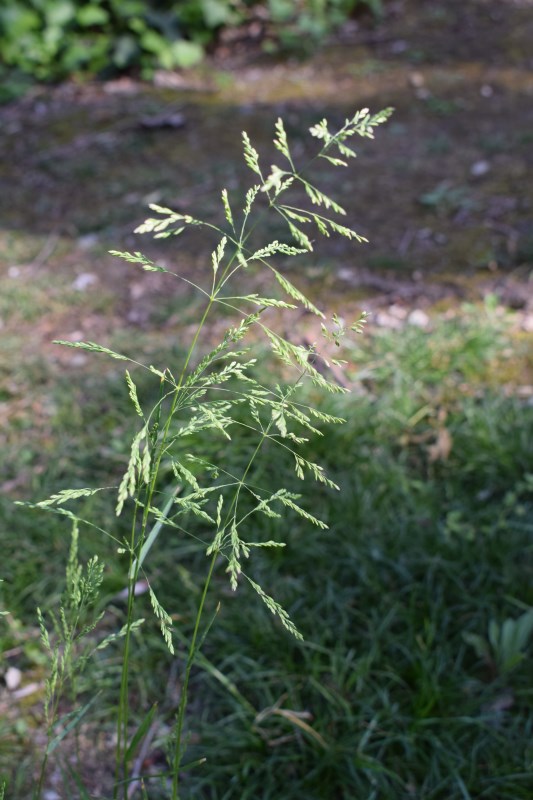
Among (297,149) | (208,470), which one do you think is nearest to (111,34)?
(297,149)

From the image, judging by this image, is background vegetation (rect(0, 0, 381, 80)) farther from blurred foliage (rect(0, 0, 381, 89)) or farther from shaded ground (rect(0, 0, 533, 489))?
shaded ground (rect(0, 0, 533, 489))

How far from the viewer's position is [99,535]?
2.48 meters

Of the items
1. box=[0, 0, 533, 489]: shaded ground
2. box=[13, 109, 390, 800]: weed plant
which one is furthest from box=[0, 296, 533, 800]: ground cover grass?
box=[0, 0, 533, 489]: shaded ground

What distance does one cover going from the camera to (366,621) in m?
2.15

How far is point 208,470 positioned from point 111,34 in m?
6.03

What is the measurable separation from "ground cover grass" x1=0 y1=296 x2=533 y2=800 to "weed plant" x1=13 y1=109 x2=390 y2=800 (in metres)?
0.07

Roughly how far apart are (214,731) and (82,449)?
4.31 ft

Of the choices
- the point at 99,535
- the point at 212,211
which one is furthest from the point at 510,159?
the point at 99,535

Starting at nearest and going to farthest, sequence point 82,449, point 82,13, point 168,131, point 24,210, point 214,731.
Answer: point 214,731
point 82,449
point 24,210
point 168,131
point 82,13

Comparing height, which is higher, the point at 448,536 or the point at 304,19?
the point at 304,19

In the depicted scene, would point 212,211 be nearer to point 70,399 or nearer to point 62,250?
point 62,250

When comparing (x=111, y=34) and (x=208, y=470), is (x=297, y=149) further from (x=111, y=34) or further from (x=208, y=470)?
(x=208, y=470)

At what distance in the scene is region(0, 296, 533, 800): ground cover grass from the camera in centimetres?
184

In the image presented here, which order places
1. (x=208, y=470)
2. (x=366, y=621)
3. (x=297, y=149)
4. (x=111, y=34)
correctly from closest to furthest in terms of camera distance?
(x=208, y=470)
(x=366, y=621)
(x=297, y=149)
(x=111, y=34)
